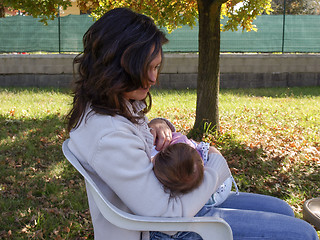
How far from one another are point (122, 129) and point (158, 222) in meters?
0.40

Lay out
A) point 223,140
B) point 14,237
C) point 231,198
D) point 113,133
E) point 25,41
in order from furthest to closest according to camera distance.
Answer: point 25,41
point 223,140
point 14,237
point 231,198
point 113,133

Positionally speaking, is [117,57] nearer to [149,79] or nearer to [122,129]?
[149,79]

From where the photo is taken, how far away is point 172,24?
673 cm

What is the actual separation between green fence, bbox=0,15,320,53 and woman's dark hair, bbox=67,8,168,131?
10.5 m

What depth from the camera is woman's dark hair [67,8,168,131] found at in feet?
5.46

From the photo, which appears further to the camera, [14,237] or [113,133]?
[14,237]

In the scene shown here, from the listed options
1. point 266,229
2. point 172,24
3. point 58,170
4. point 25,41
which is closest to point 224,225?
point 266,229

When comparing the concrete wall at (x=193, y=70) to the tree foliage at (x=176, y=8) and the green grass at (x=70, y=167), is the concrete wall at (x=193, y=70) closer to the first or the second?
the green grass at (x=70, y=167)

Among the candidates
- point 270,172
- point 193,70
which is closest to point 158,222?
point 270,172

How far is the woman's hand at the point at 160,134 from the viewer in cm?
213

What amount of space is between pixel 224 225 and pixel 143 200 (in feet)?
1.15

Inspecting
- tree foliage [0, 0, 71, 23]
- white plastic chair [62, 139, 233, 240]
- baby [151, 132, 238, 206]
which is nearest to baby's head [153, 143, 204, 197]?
baby [151, 132, 238, 206]

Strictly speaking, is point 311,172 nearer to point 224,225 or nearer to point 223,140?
point 223,140

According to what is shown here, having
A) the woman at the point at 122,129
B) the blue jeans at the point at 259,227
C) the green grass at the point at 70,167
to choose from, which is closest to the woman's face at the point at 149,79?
the woman at the point at 122,129
